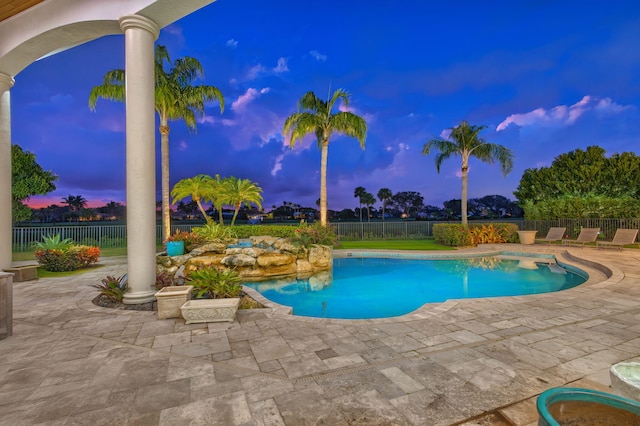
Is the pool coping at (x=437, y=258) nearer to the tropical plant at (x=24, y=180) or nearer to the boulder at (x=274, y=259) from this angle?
the boulder at (x=274, y=259)

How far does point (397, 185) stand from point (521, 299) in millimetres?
38082

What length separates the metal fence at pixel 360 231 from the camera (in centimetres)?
1462

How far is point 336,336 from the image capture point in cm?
→ 379

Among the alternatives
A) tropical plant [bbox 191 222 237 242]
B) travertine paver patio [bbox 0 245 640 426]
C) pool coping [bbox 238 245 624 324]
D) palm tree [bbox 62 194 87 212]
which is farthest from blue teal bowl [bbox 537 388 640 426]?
palm tree [bbox 62 194 87 212]

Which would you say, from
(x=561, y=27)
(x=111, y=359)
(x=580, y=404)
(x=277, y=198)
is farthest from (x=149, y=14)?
(x=277, y=198)

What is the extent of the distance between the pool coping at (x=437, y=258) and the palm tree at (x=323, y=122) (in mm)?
4236

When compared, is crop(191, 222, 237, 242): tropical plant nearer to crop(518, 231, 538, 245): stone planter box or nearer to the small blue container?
the small blue container

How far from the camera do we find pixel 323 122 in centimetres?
1547

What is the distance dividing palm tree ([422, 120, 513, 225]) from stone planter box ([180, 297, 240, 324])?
1712 centimetres

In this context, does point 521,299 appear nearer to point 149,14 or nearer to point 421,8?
point 149,14

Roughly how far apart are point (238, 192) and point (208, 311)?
1210 cm

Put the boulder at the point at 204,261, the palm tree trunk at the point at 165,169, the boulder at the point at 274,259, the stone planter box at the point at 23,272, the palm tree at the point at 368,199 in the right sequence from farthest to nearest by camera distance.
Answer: the palm tree at the point at 368,199 < the palm tree trunk at the point at 165,169 < the boulder at the point at 274,259 < the boulder at the point at 204,261 < the stone planter box at the point at 23,272

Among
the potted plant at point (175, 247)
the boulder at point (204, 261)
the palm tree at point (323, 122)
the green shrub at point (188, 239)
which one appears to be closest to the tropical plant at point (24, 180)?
the green shrub at point (188, 239)

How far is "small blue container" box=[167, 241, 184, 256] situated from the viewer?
949 centimetres
